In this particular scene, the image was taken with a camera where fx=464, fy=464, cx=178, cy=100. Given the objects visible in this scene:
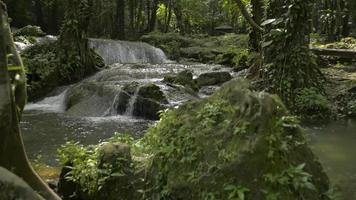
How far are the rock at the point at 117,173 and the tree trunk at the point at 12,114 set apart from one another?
0.58 meters

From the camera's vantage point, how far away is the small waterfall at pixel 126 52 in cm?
2081

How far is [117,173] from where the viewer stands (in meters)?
4.61

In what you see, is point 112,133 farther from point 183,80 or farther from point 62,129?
point 183,80

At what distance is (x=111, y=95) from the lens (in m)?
12.5

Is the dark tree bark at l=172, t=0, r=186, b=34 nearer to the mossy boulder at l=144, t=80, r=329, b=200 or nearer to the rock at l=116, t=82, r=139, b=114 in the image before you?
the rock at l=116, t=82, r=139, b=114

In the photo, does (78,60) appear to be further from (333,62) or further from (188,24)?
(188,24)

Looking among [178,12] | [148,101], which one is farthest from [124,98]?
[178,12]

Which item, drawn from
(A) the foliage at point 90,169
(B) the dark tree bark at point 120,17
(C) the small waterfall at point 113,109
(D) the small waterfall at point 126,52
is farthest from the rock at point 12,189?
(B) the dark tree bark at point 120,17

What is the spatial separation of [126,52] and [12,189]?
59.2ft

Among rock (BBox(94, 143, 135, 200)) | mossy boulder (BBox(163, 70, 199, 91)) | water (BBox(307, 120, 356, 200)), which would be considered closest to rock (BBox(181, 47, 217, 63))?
mossy boulder (BBox(163, 70, 199, 91))

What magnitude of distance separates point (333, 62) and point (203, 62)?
739 centimetres

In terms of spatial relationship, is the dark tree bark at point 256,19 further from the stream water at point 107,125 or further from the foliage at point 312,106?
the foliage at point 312,106

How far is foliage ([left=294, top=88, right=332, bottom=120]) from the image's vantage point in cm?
1018

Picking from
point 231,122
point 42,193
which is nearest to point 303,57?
point 231,122
